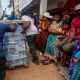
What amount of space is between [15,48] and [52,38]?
39.0 inches

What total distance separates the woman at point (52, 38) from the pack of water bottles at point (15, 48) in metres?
0.68

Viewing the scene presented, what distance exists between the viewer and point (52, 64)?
13.9ft

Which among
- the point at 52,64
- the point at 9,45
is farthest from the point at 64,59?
the point at 9,45

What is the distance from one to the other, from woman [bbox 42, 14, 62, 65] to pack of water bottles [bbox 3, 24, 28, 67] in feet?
2.22

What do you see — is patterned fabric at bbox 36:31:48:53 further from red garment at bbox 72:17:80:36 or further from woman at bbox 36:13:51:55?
red garment at bbox 72:17:80:36

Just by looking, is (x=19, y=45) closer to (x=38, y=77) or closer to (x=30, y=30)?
(x=30, y=30)

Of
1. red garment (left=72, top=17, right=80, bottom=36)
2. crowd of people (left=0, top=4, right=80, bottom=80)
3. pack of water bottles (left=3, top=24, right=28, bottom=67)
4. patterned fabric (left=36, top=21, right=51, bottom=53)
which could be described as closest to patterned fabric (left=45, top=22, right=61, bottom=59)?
crowd of people (left=0, top=4, right=80, bottom=80)

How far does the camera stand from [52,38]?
4.28 m

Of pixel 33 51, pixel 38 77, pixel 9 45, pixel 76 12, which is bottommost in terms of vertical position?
pixel 38 77

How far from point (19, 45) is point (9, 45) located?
0.24m

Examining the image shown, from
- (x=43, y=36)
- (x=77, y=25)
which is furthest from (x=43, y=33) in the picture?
(x=77, y=25)

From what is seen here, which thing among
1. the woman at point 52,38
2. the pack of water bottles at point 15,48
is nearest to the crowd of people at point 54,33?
the woman at point 52,38

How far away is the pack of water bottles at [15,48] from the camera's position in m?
3.82

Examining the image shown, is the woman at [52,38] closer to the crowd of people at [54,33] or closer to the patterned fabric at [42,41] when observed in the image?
the crowd of people at [54,33]
